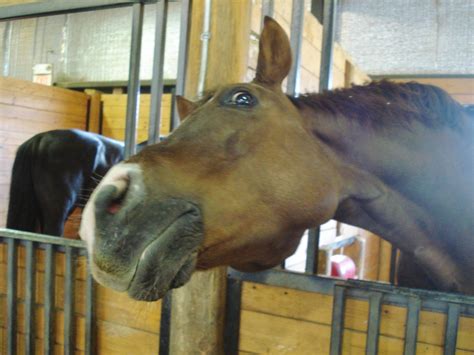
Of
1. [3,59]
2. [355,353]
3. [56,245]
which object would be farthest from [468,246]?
[3,59]

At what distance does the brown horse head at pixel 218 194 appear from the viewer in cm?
83

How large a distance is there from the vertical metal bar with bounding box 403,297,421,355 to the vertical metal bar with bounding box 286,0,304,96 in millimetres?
767

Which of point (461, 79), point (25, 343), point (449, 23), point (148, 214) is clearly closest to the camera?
point (148, 214)

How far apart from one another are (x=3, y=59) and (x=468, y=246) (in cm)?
582

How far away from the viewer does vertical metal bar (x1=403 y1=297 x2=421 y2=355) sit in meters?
1.21

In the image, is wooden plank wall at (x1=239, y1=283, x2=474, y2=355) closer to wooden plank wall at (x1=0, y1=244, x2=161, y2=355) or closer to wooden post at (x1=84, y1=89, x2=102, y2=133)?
wooden plank wall at (x1=0, y1=244, x2=161, y2=355)

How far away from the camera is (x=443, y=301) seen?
3.86ft

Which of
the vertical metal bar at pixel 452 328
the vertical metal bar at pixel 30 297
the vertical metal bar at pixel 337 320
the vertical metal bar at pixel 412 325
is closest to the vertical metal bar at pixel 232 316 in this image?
the vertical metal bar at pixel 337 320

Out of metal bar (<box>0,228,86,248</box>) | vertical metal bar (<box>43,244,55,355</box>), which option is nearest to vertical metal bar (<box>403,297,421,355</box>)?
metal bar (<box>0,228,86,248</box>)

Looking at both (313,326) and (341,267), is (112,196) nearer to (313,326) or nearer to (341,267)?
(313,326)

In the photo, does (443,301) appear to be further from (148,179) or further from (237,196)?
(148,179)

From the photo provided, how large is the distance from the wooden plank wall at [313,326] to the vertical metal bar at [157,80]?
0.69 meters

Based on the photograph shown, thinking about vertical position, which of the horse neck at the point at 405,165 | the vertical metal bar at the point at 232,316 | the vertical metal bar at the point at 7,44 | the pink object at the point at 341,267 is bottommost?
the pink object at the point at 341,267

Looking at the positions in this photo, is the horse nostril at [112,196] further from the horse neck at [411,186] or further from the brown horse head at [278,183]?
the horse neck at [411,186]
